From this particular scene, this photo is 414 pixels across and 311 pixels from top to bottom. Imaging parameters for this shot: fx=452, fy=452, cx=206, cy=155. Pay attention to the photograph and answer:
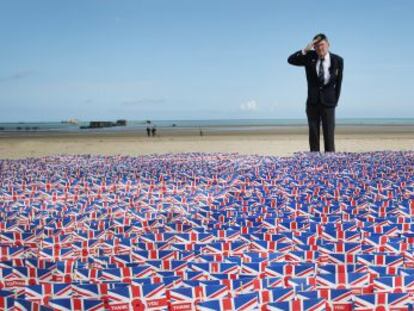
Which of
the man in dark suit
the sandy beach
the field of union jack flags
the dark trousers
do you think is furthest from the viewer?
the sandy beach

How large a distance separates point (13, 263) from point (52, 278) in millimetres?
234

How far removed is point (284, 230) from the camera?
204cm

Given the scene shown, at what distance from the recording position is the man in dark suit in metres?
5.48

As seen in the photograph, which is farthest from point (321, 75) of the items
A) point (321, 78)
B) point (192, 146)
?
point (192, 146)

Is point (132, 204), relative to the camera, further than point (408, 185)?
No

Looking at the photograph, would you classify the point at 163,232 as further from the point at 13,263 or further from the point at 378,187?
the point at 378,187

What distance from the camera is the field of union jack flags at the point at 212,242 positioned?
1257mm

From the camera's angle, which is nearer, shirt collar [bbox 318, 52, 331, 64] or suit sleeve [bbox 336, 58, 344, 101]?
shirt collar [bbox 318, 52, 331, 64]

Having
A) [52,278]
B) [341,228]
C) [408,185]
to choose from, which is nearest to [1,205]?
[52,278]

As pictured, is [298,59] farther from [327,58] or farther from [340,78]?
[340,78]

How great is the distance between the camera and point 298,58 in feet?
18.4

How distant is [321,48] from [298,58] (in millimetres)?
331

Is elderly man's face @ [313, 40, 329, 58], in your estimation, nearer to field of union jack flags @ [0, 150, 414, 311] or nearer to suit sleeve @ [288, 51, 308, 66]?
suit sleeve @ [288, 51, 308, 66]

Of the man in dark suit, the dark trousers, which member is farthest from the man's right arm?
the dark trousers
